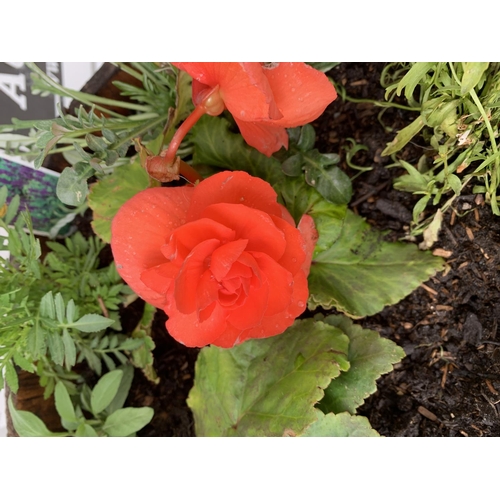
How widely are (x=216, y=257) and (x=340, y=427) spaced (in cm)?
40

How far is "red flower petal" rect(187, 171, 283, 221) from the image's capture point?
21.4 inches

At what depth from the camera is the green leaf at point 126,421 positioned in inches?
32.7

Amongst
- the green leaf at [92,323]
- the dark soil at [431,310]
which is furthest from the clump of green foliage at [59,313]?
the dark soil at [431,310]

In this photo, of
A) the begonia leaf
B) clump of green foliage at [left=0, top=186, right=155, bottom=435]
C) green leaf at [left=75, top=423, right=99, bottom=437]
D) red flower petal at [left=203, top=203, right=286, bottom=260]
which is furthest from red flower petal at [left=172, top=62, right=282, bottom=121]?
green leaf at [left=75, top=423, right=99, bottom=437]

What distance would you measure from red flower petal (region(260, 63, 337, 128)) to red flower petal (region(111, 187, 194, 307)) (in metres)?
0.16

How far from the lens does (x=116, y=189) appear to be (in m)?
0.81

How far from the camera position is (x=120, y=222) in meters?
0.58

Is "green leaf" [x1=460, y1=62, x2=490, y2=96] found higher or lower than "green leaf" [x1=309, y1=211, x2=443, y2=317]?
higher

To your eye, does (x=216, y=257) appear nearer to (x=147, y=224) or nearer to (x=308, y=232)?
(x=147, y=224)

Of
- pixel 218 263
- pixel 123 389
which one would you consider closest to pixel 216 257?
pixel 218 263

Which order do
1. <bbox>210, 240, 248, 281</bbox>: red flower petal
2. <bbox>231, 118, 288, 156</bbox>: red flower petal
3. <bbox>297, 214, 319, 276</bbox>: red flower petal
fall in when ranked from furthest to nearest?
<bbox>297, 214, 319, 276</bbox>: red flower petal → <bbox>231, 118, 288, 156</bbox>: red flower petal → <bbox>210, 240, 248, 281</bbox>: red flower petal

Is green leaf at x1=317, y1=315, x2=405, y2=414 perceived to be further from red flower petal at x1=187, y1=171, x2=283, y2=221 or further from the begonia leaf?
red flower petal at x1=187, y1=171, x2=283, y2=221

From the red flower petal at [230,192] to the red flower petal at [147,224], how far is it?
4 cm

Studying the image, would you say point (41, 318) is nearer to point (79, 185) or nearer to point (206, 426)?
point (79, 185)
